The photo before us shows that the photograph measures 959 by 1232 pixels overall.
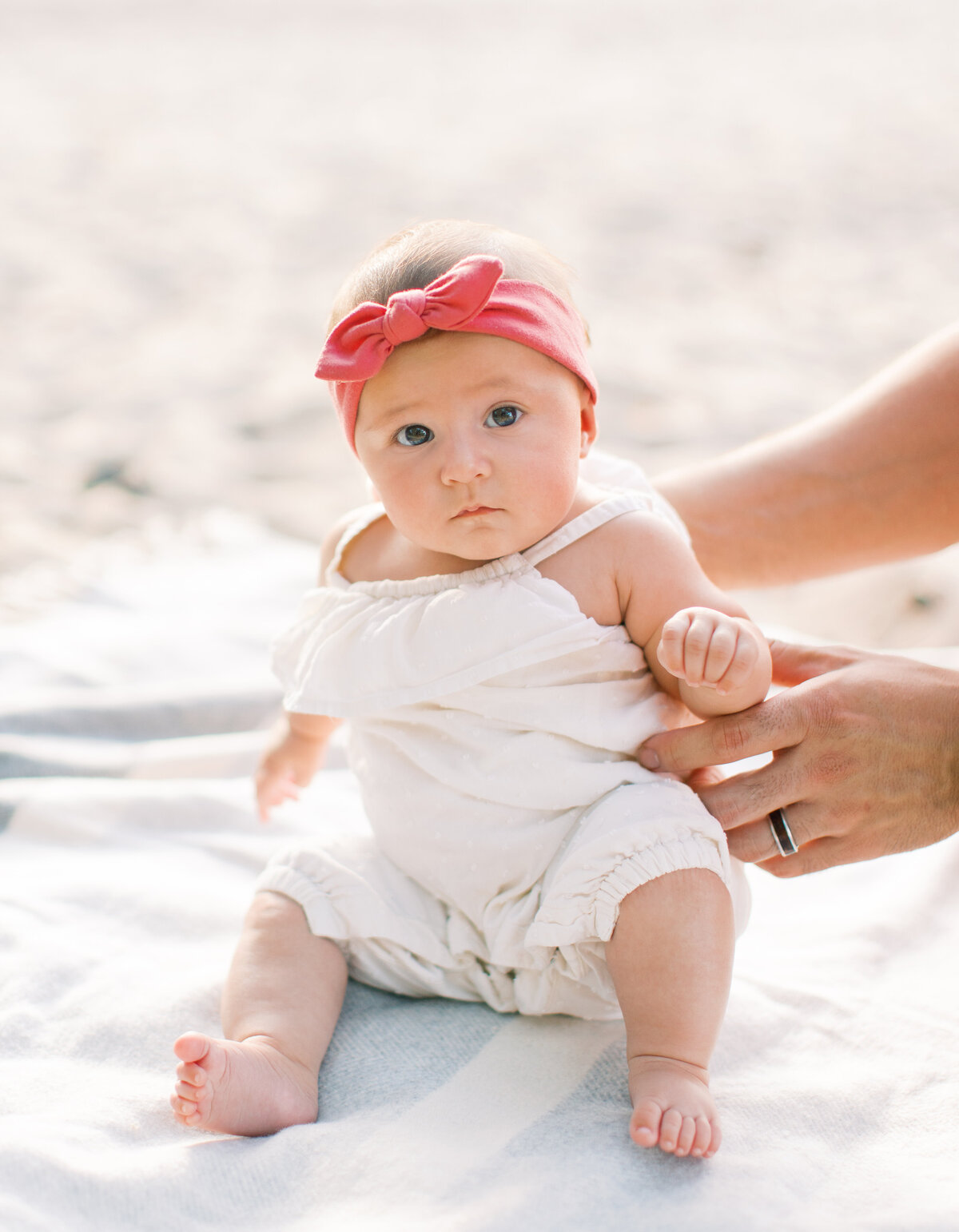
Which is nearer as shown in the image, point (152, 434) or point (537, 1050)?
point (537, 1050)

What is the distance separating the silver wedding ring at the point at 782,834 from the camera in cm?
114

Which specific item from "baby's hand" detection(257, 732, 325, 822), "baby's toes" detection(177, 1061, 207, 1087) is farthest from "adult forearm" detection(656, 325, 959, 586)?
"baby's toes" detection(177, 1061, 207, 1087)

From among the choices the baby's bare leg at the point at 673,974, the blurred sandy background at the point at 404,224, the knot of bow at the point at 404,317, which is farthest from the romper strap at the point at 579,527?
the blurred sandy background at the point at 404,224

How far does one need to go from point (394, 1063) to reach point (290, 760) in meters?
0.40

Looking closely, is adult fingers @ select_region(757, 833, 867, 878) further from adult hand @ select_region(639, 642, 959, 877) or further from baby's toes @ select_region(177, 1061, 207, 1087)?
baby's toes @ select_region(177, 1061, 207, 1087)

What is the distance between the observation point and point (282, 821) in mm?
1566

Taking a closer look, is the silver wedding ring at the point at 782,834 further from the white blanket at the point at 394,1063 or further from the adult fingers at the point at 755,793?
the white blanket at the point at 394,1063

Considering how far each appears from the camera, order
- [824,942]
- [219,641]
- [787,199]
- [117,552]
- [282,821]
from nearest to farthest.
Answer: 1. [824,942]
2. [282,821]
3. [219,641]
4. [117,552]
5. [787,199]

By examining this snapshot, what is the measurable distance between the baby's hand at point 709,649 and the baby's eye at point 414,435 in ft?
0.90

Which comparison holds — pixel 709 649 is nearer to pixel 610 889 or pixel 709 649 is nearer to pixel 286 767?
pixel 610 889

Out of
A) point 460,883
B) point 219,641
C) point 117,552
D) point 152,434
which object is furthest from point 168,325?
point 460,883

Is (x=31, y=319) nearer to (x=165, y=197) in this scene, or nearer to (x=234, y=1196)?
(x=165, y=197)

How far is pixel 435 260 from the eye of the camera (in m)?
1.08

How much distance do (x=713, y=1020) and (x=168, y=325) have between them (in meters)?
3.56
